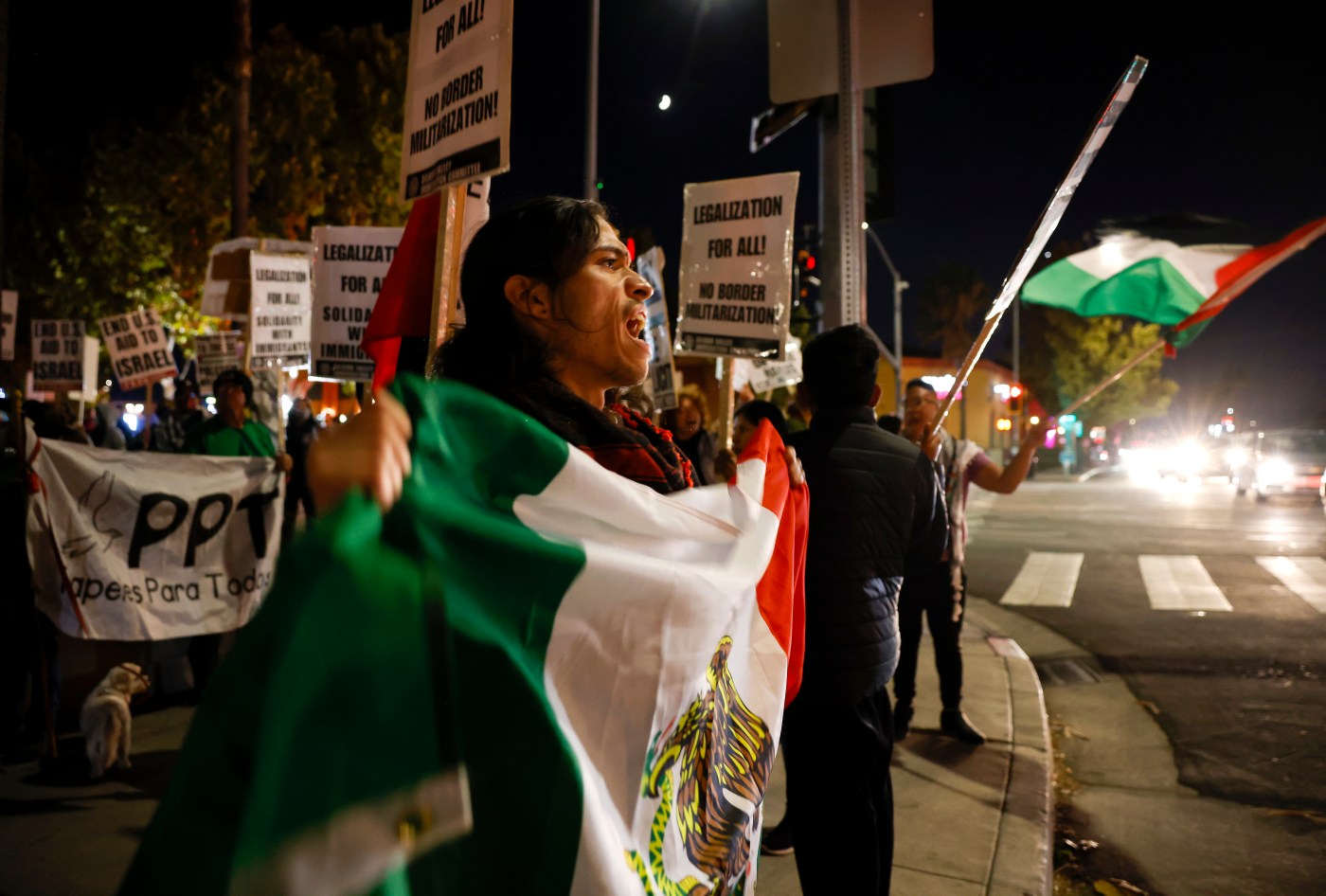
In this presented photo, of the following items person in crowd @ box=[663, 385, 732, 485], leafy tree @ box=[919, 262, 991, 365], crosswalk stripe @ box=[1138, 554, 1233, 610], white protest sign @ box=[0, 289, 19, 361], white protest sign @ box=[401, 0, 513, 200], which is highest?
leafy tree @ box=[919, 262, 991, 365]

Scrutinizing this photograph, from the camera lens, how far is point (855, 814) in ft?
9.50

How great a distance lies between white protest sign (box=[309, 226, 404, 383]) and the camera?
5.78m

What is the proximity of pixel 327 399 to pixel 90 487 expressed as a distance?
40262 mm

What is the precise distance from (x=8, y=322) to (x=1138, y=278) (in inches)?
462

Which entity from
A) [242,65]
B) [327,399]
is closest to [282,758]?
[242,65]

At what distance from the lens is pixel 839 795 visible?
2.92 metres

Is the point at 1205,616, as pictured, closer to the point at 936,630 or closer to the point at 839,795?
the point at 936,630

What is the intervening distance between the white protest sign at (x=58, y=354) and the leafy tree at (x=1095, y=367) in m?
55.7

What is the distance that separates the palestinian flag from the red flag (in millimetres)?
4106

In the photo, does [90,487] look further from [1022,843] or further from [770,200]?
[1022,843]

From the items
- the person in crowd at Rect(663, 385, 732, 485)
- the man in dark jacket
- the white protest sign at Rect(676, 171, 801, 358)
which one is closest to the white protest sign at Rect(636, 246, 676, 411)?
the person in crowd at Rect(663, 385, 732, 485)

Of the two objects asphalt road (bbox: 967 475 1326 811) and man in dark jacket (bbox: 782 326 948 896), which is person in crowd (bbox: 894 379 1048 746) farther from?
man in dark jacket (bbox: 782 326 948 896)

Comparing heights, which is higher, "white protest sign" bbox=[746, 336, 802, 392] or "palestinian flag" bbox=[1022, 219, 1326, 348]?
"palestinian flag" bbox=[1022, 219, 1326, 348]

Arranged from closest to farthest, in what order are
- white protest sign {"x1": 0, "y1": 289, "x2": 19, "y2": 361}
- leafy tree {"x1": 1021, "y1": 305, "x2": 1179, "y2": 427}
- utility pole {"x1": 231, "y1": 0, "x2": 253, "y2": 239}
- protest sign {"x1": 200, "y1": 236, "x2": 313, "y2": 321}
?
protest sign {"x1": 200, "y1": 236, "x2": 313, "y2": 321}
white protest sign {"x1": 0, "y1": 289, "x2": 19, "y2": 361}
utility pole {"x1": 231, "y1": 0, "x2": 253, "y2": 239}
leafy tree {"x1": 1021, "y1": 305, "x2": 1179, "y2": 427}
